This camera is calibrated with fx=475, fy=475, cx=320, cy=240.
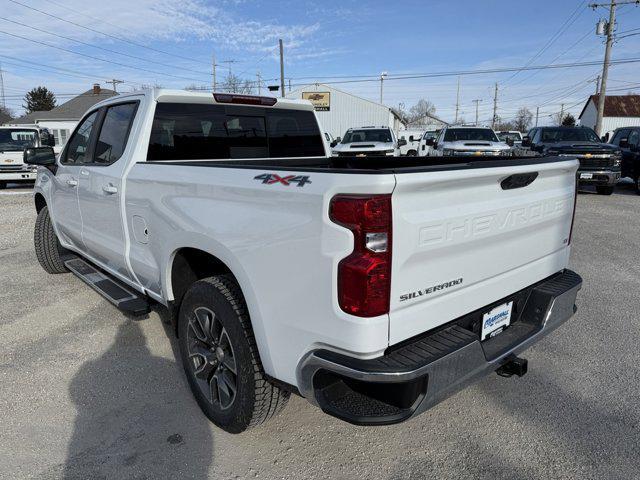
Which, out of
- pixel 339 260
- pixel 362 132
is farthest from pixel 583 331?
pixel 362 132

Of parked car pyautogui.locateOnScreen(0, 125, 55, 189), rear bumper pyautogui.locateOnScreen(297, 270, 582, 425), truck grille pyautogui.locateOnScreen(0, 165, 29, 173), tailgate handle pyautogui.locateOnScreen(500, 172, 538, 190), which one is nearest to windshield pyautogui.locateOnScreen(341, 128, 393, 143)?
parked car pyautogui.locateOnScreen(0, 125, 55, 189)

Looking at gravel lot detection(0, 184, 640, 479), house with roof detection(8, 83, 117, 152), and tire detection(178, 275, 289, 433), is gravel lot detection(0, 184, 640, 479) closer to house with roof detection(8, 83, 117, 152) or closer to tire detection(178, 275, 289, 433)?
tire detection(178, 275, 289, 433)

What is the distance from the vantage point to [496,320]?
2609 millimetres

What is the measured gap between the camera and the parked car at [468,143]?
1380 cm

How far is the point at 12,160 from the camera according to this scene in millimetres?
16031

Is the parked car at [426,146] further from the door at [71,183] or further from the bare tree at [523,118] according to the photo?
the bare tree at [523,118]

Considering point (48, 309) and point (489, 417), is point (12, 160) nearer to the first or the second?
point (48, 309)

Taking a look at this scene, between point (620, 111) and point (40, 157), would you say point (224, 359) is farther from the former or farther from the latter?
point (620, 111)

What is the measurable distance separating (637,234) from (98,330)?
8.49m

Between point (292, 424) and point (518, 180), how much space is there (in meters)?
1.92

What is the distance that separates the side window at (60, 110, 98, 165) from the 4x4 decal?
2.79 meters

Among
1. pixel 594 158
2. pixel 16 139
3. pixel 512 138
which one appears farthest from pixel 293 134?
pixel 512 138

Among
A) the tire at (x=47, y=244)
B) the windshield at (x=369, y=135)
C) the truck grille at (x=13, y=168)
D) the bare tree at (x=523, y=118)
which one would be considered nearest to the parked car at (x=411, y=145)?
the windshield at (x=369, y=135)

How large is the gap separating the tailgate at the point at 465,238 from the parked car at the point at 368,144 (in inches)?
510
